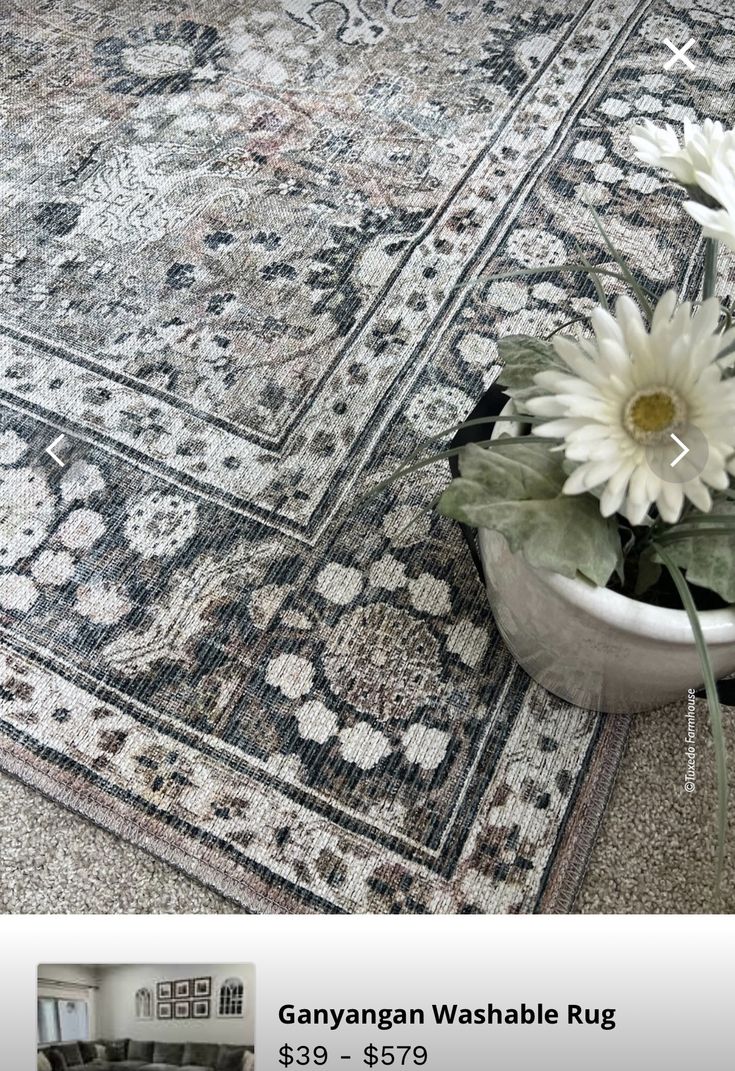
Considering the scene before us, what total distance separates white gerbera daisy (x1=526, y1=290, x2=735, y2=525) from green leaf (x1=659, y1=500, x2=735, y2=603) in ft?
0.36

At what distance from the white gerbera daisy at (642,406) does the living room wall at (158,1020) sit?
1.17ft

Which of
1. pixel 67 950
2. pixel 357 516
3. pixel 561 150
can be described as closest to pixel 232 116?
pixel 561 150

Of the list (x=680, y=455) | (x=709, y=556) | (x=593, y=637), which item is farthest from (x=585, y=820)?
(x=680, y=455)

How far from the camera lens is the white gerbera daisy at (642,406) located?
52 centimetres

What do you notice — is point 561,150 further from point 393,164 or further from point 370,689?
point 370,689

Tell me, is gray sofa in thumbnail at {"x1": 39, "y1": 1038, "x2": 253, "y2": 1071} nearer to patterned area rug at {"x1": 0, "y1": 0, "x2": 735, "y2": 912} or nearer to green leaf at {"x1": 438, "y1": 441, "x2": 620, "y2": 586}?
patterned area rug at {"x1": 0, "y1": 0, "x2": 735, "y2": 912}

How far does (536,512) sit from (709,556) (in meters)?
0.12

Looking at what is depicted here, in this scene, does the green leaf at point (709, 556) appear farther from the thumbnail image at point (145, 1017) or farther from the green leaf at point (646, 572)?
the thumbnail image at point (145, 1017)

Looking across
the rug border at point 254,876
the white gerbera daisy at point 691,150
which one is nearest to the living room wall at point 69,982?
the rug border at point 254,876

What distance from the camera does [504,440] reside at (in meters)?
0.67

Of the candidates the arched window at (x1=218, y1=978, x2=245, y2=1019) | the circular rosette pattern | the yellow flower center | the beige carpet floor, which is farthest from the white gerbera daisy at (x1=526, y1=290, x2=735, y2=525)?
the circular rosette pattern

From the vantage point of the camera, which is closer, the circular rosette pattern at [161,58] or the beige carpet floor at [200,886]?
the beige carpet floor at [200,886]

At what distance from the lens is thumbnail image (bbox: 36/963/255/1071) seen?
1.89 ft

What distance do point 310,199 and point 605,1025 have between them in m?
1.13
